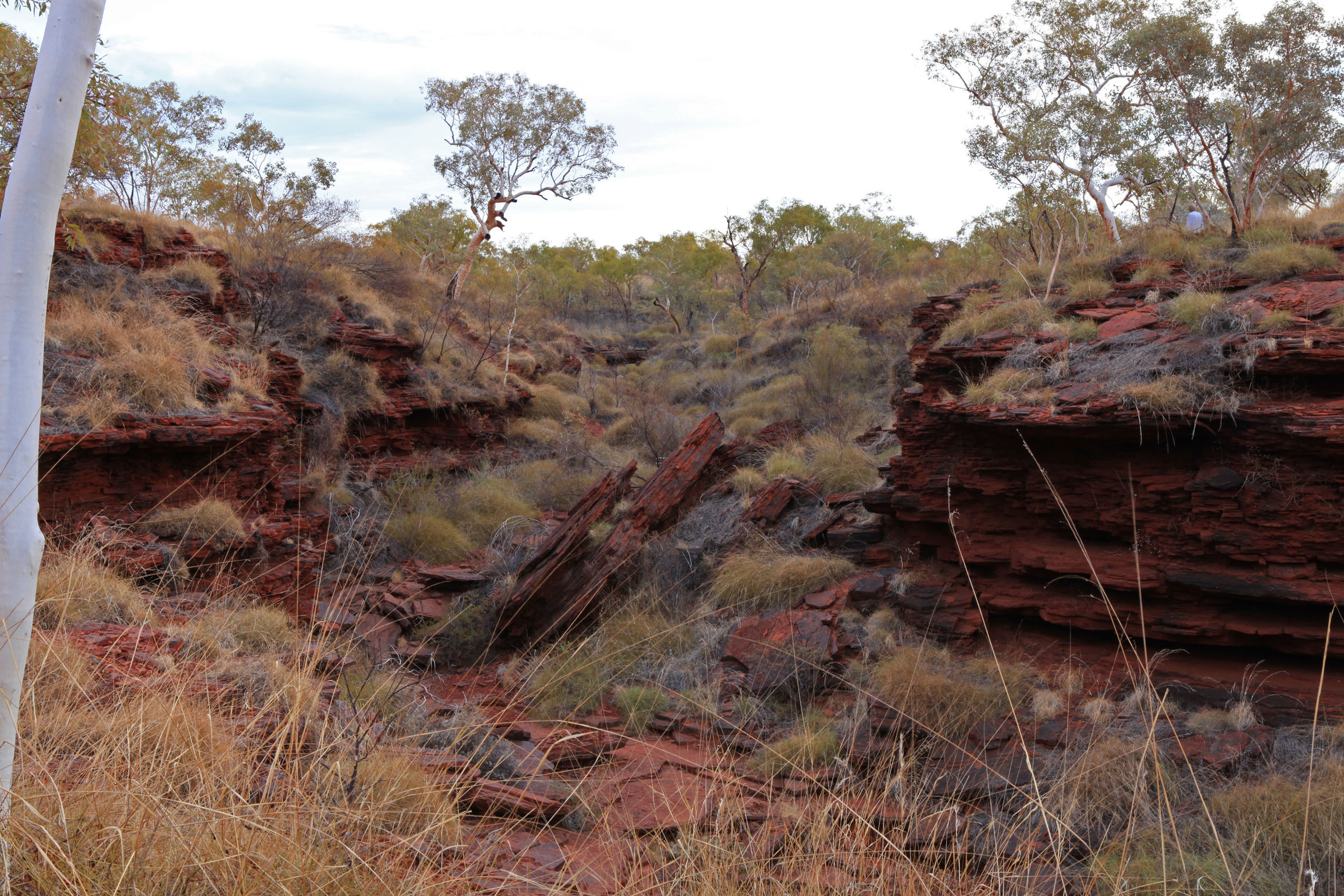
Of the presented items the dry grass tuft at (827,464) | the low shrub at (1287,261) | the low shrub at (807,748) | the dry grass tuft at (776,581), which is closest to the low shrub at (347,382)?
the dry grass tuft at (827,464)

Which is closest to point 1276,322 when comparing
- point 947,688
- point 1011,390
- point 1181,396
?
point 1181,396

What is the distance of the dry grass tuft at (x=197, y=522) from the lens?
752cm

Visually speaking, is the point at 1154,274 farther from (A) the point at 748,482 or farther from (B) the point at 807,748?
(B) the point at 807,748

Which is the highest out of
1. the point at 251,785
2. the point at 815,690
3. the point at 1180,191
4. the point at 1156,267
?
the point at 1180,191

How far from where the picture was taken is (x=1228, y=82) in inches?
512

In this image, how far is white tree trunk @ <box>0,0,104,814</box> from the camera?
2.16m

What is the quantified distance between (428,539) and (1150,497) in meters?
8.92

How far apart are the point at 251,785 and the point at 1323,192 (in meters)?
20.1

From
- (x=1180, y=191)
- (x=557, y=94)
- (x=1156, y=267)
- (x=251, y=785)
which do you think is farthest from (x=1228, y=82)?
(x=557, y=94)

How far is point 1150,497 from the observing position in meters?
6.27

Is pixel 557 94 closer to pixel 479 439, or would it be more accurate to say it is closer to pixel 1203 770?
pixel 479 439

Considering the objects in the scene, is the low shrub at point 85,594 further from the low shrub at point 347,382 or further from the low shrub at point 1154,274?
the low shrub at point 1154,274

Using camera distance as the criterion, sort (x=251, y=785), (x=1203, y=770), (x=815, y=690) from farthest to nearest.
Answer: (x=815, y=690), (x=1203, y=770), (x=251, y=785)

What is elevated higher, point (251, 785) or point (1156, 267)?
point (1156, 267)
